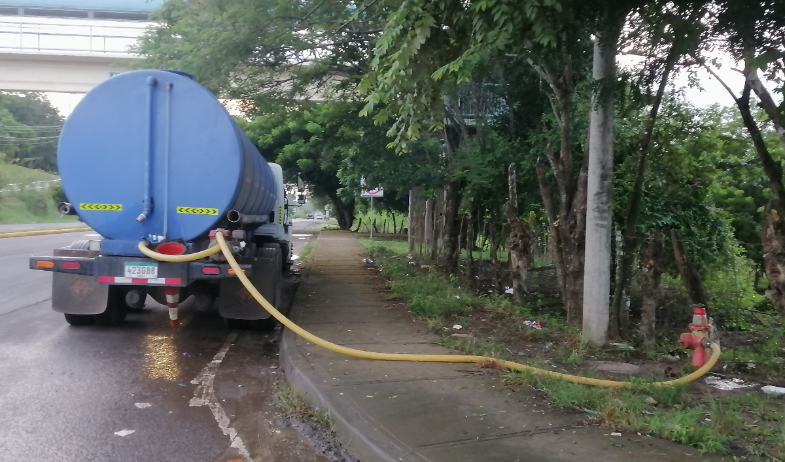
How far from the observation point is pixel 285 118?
48.7 ft

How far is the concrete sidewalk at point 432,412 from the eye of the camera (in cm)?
404

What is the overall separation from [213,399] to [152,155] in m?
2.90

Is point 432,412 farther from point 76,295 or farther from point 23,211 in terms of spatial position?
point 23,211

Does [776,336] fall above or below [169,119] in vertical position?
below

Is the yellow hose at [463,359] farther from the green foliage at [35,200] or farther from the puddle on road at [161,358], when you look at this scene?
→ the green foliage at [35,200]

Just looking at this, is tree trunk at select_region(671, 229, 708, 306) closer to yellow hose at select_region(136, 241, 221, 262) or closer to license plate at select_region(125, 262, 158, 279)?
yellow hose at select_region(136, 241, 221, 262)

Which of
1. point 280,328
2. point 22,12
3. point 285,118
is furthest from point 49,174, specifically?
point 280,328

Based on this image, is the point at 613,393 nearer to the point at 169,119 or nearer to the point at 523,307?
the point at 523,307

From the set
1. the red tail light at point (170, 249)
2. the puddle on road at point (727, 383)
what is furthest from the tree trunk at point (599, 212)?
the red tail light at point (170, 249)

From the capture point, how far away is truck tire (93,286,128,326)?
335 inches

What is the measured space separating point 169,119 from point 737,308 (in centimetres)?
756

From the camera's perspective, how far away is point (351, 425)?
451 centimetres

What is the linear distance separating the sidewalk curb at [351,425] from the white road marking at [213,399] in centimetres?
69

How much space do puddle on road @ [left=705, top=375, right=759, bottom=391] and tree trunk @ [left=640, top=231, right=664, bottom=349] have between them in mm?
1105
